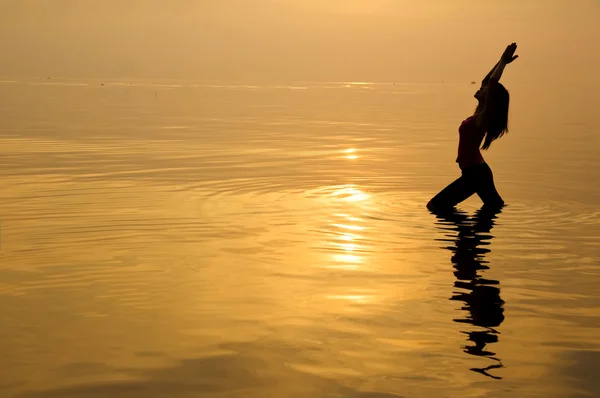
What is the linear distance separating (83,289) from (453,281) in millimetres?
3443

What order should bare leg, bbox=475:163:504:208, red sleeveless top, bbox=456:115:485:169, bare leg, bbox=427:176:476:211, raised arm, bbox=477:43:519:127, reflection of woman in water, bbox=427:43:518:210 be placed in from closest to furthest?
raised arm, bbox=477:43:519:127 < reflection of woman in water, bbox=427:43:518:210 < red sleeveless top, bbox=456:115:485:169 < bare leg, bbox=475:163:504:208 < bare leg, bbox=427:176:476:211

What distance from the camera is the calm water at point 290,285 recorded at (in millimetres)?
6305

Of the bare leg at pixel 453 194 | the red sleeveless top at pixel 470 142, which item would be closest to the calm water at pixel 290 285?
the bare leg at pixel 453 194

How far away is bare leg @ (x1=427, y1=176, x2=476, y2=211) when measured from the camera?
14.3m

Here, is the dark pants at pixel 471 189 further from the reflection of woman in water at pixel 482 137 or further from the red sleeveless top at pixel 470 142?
the red sleeveless top at pixel 470 142

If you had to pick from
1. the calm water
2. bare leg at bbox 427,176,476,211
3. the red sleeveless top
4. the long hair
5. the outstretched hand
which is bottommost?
the calm water

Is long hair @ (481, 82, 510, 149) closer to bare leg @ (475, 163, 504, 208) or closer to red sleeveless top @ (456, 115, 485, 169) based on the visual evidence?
red sleeveless top @ (456, 115, 485, 169)

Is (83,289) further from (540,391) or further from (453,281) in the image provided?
(540,391)

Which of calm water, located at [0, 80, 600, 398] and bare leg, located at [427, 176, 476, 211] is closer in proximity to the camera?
calm water, located at [0, 80, 600, 398]

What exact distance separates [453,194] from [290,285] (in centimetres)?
589

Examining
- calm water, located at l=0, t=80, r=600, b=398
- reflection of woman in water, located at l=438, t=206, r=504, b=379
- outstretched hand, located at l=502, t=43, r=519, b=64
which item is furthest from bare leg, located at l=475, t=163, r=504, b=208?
outstretched hand, located at l=502, t=43, r=519, b=64

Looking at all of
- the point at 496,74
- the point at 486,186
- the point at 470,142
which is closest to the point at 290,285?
the point at 496,74

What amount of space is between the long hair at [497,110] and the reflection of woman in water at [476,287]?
4.22 feet

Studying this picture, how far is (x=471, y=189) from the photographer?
1436 cm
